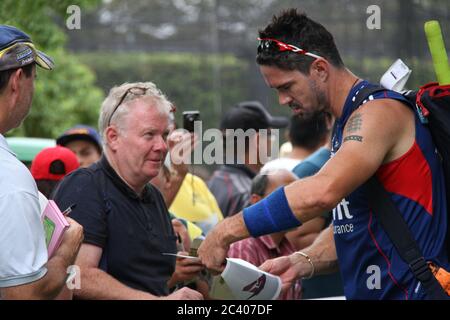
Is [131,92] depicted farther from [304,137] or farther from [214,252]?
[304,137]

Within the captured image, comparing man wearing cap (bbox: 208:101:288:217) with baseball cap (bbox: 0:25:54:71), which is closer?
baseball cap (bbox: 0:25:54:71)

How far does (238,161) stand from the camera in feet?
25.2

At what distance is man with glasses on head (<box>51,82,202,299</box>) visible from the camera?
4.30 metres

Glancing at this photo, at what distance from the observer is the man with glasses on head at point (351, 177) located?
153 inches

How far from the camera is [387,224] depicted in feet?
13.1

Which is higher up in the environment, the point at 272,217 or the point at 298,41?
the point at 298,41

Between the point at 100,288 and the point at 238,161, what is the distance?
358 cm

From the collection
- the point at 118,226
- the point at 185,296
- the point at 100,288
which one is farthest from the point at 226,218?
the point at 100,288

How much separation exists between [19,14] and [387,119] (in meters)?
4.53

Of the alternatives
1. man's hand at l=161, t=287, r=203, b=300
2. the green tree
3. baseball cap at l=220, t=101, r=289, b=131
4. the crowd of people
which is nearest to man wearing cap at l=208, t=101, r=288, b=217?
baseball cap at l=220, t=101, r=289, b=131

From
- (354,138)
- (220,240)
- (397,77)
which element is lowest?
(220,240)

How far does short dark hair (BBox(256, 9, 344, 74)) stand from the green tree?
3.04 metres

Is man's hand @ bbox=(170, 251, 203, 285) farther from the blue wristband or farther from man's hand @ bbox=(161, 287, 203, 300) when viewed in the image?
the blue wristband

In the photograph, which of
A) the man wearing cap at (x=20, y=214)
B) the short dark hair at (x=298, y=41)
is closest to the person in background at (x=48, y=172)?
the short dark hair at (x=298, y=41)
